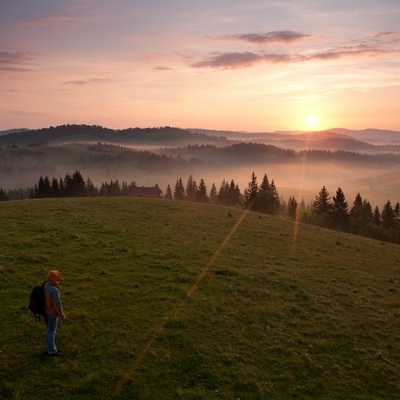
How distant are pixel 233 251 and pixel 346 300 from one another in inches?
395

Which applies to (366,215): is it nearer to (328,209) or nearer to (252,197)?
(328,209)

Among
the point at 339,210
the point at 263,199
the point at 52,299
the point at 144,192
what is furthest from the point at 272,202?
the point at 52,299

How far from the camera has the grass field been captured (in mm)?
12836

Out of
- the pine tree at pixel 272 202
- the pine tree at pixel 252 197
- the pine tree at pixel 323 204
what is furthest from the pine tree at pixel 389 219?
the pine tree at pixel 252 197

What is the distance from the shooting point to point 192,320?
16.7 m

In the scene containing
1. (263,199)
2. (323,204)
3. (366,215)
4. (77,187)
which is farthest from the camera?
(77,187)

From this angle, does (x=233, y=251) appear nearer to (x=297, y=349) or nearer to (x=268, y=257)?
(x=268, y=257)

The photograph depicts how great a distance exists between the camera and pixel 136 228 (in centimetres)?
3378

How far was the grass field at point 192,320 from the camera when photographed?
505 inches

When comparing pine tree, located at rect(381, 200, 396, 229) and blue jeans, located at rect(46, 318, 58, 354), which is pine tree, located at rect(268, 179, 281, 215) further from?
blue jeans, located at rect(46, 318, 58, 354)

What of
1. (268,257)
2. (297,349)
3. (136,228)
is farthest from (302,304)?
(136,228)

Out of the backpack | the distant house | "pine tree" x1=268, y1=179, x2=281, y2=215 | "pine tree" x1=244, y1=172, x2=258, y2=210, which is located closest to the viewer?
the backpack

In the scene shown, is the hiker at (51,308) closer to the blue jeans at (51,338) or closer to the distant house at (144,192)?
the blue jeans at (51,338)

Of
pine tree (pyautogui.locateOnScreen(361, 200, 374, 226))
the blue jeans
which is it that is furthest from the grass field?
pine tree (pyautogui.locateOnScreen(361, 200, 374, 226))
